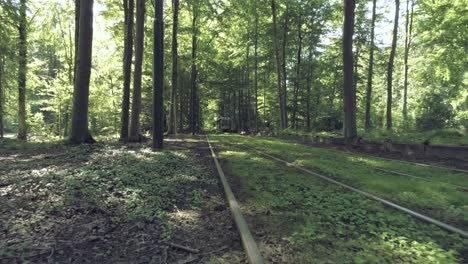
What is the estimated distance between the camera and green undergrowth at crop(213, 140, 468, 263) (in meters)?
3.57

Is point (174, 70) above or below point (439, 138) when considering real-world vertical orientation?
above

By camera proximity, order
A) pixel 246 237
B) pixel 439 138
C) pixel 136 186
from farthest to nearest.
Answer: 1. pixel 439 138
2. pixel 136 186
3. pixel 246 237

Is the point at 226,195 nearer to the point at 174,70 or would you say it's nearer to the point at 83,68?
the point at 83,68

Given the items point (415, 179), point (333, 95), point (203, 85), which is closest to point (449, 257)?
point (415, 179)

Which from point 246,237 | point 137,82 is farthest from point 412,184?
point 137,82

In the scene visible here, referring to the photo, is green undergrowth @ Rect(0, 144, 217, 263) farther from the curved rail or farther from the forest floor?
the curved rail

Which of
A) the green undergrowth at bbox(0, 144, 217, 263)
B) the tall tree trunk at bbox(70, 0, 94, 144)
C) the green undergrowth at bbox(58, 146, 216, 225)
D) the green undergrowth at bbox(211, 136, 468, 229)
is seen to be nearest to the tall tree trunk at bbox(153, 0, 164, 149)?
the tall tree trunk at bbox(70, 0, 94, 144)

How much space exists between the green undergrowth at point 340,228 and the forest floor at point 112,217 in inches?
24.0

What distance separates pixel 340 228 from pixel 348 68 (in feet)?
47.3

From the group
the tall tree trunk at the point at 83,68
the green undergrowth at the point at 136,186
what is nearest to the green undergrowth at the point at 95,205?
the green undergrowth at the point at 136,186

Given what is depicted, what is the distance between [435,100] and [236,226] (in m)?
29.2

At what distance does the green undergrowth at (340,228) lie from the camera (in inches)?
141

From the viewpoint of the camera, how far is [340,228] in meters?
4.38

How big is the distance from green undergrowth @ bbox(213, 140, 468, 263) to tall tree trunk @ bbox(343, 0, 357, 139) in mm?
11379
